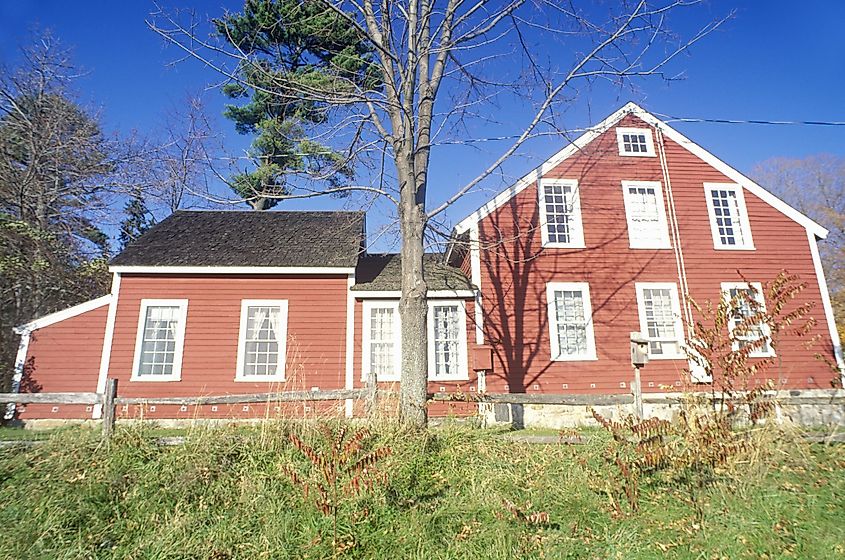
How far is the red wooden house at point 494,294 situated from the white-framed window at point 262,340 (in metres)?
0.03

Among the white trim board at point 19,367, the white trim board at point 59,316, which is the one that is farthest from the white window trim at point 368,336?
the white trim board at point 19,367

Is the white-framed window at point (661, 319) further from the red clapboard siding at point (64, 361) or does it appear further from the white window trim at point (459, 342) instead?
the red clapboard siding at point (64, 361)

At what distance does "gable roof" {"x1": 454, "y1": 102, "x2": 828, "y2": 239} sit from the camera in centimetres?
1273

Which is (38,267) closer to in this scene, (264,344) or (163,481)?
(264,344)

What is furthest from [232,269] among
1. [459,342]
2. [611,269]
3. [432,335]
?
[611,269]

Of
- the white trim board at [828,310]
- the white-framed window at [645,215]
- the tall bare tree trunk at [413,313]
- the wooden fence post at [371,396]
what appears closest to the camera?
the wooden fence post at [371,396]

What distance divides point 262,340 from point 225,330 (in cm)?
95

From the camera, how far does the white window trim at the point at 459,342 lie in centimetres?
1151

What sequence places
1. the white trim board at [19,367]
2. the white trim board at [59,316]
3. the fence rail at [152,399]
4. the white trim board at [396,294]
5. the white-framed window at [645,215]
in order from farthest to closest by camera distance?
the white-framed window at [645,215]
the white trim board at [396,294]
the white trim board at [59,316]
the white trim board at [19,367]
the fence rail at [152,399]

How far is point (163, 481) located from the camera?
16.5 feet

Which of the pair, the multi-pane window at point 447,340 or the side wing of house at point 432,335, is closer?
the side wing of house at point 432,335

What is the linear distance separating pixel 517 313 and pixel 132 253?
10265mm

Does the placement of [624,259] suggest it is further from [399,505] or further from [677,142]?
[399,505]

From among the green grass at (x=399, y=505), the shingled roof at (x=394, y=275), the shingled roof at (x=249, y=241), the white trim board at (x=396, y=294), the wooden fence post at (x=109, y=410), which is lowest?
the green grass at (x=399, y=505)
